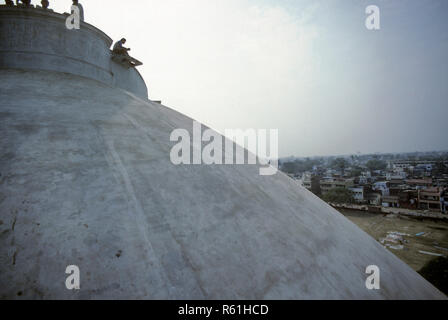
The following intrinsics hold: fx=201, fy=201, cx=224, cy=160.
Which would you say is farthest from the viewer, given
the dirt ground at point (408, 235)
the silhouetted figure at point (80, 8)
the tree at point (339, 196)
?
the tree at point (339, 196)

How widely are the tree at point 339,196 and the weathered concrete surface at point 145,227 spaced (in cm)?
4666

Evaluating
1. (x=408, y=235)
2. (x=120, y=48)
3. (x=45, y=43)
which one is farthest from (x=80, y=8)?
(x=408, y=235)

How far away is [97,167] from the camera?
8.18 ft

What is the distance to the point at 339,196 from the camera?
147 feet

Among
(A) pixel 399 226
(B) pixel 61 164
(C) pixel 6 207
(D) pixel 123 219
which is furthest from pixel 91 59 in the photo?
(A) pixel 399 226

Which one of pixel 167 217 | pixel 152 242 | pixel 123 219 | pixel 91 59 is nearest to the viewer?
pixel 152 242

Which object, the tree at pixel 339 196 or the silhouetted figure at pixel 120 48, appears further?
the tree at pixel 339 196

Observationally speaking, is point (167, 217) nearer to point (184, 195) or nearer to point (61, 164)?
point (184, 195)

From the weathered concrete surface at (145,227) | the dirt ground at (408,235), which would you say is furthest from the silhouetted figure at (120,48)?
the dirt ground at (408,235)

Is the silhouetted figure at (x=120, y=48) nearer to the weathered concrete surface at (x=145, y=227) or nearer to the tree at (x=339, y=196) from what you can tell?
the weathered concrete surface at (x=145, y=227)

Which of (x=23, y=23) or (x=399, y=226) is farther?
(x=399, y=226)

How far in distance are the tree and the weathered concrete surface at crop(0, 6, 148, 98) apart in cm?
4724

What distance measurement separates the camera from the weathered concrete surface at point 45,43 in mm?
5430

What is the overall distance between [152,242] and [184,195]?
29.4 inches
